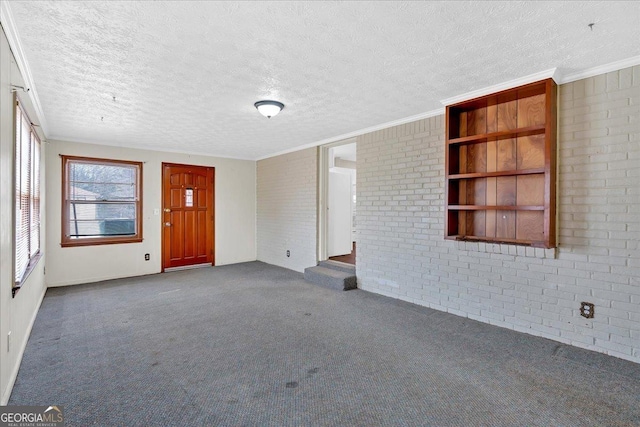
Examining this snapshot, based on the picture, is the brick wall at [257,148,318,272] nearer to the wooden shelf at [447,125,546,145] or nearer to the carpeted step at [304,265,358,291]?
the carpeted step at [304,265,358,291]

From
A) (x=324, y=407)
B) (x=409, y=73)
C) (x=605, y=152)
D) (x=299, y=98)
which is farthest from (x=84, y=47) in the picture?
(x=605, y=152)

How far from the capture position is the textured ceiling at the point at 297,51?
6.39 ft

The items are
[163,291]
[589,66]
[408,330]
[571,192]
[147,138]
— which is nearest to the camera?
[589,66]

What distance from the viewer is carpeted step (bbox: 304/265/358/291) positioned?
4789mm

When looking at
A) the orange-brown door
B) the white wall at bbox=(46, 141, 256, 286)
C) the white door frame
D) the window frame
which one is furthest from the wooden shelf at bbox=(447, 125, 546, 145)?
the orange-brown door

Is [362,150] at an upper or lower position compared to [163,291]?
upper

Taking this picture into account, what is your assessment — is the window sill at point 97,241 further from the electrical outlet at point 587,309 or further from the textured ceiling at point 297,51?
the electrical outlet at point 587,309

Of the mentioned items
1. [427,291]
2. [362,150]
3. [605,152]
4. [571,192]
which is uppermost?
[362,150]

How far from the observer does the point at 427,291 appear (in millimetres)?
4016

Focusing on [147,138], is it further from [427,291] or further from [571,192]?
[571,192]

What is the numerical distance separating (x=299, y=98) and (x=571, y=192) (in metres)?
2.84

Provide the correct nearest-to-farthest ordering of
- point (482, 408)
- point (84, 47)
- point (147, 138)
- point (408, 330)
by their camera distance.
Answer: point (482, 408) < point (84, 47) < point (408, 330) < point (147, 138)

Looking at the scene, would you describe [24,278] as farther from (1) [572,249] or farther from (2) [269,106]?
(1) [572,249]

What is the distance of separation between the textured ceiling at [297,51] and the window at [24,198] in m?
0.47
